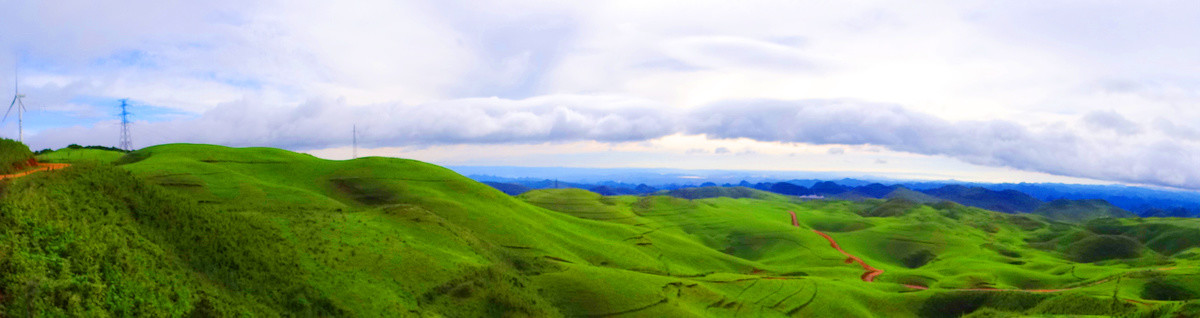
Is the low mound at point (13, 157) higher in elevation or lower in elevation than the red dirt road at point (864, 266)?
higher

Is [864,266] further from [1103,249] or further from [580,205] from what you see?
[1103,249]

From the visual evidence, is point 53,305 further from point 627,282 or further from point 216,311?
point 627,282

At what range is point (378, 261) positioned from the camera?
139 ft

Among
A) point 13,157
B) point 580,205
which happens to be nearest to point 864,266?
point 580,205

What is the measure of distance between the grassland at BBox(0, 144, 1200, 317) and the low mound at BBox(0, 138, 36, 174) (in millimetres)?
6790

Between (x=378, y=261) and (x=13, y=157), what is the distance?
2195 cm

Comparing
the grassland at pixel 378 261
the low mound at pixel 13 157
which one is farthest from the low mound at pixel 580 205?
the low mound at pixel 13 157

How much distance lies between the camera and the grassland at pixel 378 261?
74.5 feet

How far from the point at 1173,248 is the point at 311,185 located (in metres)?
257

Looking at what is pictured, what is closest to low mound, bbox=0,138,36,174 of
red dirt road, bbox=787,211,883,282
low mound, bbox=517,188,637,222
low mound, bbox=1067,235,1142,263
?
low mound, bbox=517,188,637,222

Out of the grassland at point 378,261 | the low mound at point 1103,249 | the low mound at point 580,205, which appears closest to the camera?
the grassland at point 378,261

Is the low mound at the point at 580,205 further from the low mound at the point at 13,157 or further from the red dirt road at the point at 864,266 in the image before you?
the low mound at the point at 13,157

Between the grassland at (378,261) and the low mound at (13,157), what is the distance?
679cm

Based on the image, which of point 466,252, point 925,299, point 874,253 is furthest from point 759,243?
point 466,252
